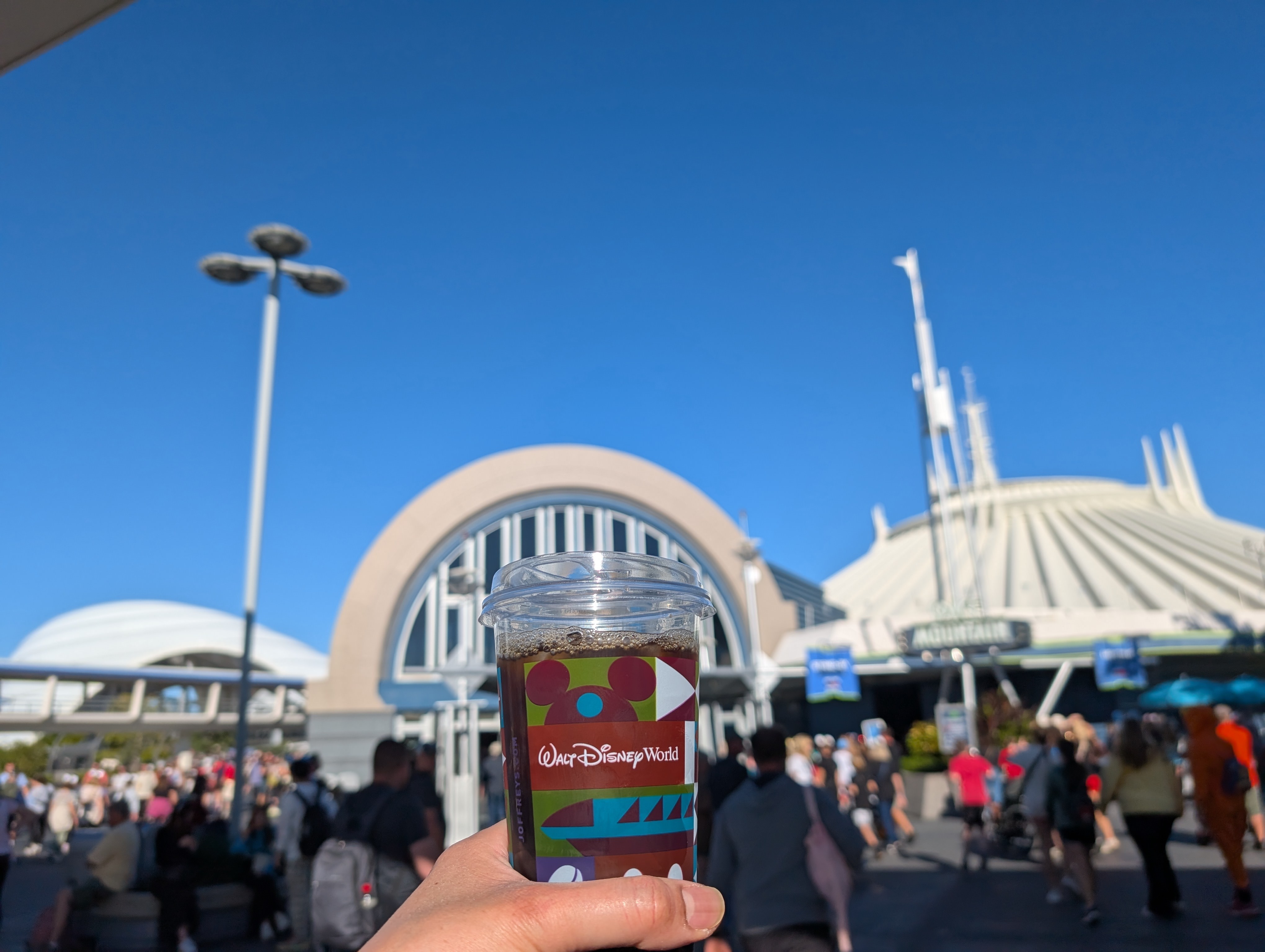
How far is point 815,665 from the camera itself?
22.6m

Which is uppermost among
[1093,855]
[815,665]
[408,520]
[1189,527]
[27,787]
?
[1189,527]

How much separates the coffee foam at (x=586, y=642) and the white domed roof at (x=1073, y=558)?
26334 millimetres

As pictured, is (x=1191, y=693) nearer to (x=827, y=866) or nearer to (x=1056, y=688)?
(x=1056, y=688)

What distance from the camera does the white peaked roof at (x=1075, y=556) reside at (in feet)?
137

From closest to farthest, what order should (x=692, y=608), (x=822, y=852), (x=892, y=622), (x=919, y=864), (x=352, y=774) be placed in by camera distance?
1. (x=692, y=608)
2. (x=822, y=852)
3. (x=919, y=864)
4. (x=352, y=774)
5. (x=892, y=622)

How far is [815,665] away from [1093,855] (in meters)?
10.8

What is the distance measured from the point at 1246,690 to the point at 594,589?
2108 centimetres

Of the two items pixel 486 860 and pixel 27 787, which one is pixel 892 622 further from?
pixel 486 860

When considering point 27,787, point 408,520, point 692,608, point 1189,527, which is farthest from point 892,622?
point 1189,527

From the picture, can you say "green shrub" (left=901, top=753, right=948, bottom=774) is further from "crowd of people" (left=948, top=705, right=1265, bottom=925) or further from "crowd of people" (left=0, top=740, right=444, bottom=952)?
"crowd of people" (left=0, top=740, right=444, bottom=952)

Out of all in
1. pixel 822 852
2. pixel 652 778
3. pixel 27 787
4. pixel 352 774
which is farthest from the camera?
pixel 352 774

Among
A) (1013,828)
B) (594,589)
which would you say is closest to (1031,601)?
(1013,828)

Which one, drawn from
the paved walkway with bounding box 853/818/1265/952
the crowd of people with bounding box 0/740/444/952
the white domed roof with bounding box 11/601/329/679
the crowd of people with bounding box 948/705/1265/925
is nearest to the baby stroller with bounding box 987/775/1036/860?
the paved walkway with bounding box 853/818/1265/952

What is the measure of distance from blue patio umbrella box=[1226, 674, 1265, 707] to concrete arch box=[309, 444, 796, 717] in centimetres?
1222
